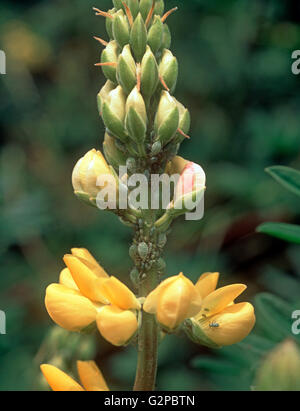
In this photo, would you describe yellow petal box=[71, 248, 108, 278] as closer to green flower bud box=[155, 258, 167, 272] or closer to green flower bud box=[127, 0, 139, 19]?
green flower bud box=[155, 258, 167, 272]

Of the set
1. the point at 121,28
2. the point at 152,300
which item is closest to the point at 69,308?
the point at 152,300

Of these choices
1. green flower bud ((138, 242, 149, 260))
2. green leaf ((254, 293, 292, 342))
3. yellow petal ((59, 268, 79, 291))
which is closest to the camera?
green flower bud ((138, 242, 149, 260))

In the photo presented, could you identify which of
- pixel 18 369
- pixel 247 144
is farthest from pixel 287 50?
pixel 18 369

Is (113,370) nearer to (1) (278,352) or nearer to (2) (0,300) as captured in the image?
(2) (0,300)

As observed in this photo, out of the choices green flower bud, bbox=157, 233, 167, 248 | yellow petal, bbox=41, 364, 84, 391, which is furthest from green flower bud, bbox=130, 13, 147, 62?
yellow petal, bbox=41, 364, 84, 391

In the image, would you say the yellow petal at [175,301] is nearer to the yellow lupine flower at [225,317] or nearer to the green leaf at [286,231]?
the yellow lupine flower at [225,317]

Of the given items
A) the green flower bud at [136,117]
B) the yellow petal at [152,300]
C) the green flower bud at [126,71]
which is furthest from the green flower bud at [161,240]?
the green flower bud at [126,71]
